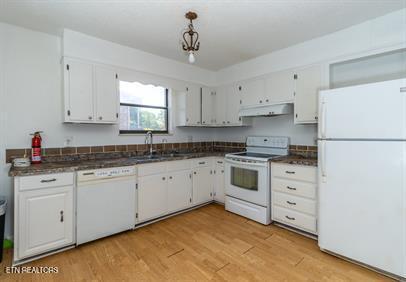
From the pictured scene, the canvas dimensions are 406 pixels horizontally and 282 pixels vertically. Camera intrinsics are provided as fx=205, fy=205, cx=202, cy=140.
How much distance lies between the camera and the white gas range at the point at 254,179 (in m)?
2.88

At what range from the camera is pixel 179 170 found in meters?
3.21

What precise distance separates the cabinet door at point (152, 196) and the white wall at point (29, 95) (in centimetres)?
95

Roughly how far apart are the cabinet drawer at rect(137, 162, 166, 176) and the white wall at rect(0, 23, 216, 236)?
800 millimetres

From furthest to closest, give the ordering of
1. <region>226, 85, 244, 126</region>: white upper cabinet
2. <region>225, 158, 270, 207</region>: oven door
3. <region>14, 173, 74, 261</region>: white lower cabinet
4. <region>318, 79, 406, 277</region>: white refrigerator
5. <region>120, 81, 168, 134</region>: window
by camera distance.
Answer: <region>226, 85, 244, 126</region>: white upper cabinet
<region>120, 81, 168, 134</region>: window
<region>225, 158, 270, 207</region>: oven door
<region>14, 173, 74, 261</region>: white lower cabinet
<region>318, 79, 406, 277</region>: white refrigerator

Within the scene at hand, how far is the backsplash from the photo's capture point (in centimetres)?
255

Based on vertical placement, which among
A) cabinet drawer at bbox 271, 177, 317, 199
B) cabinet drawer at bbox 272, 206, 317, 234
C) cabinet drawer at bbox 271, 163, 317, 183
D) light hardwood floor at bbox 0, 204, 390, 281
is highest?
cabinet drawer at bbox 271, 163, 317, 183

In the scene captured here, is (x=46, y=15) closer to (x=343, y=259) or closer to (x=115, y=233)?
(x=115, y=233)

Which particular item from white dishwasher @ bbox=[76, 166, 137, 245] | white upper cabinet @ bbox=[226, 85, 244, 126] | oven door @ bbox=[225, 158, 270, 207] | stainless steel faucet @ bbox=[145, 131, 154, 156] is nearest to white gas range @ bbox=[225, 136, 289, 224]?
oven door @ bbox=[225, 158, 270, 207]

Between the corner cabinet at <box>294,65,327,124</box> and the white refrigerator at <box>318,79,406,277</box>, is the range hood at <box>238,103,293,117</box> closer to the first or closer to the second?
the corner cabinet at <box>294,65,327,124</box>

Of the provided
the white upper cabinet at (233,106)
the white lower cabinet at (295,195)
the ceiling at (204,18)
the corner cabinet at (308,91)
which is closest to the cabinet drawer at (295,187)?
the white lower cabinet at (295,195)

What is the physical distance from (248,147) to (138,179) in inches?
81.2

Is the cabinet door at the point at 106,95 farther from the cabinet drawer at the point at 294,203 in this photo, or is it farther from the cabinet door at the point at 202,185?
the cabinet drawer at the point at 294,203

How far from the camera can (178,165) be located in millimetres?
3191

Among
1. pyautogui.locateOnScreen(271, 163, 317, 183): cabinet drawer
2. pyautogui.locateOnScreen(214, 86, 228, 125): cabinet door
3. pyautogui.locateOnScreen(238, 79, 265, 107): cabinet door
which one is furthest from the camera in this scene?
pyautogui.locateOnScreen(214, 86, 228, 125): cabinet door
